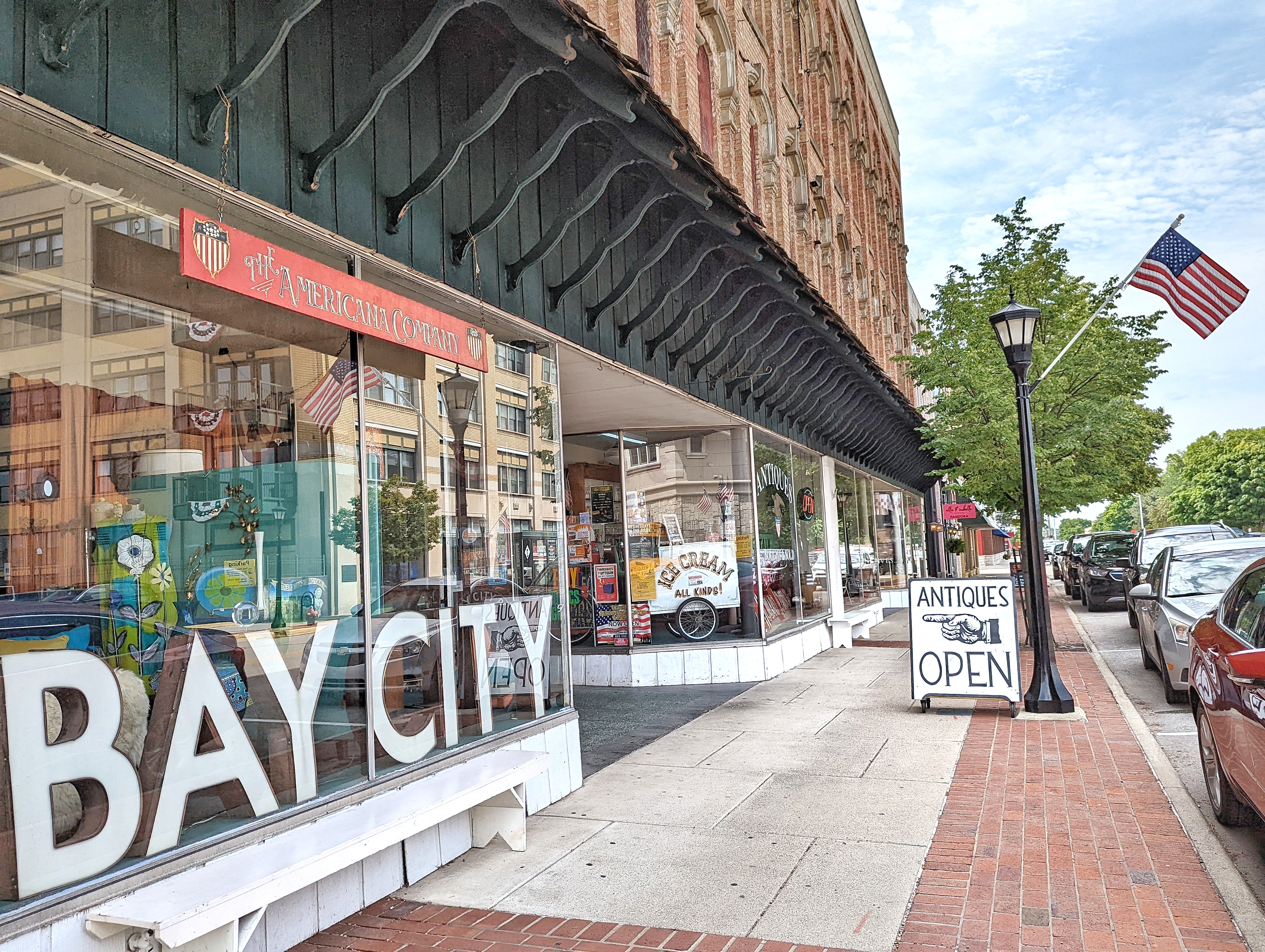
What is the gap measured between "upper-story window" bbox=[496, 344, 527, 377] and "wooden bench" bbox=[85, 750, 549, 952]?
2644 millimetres

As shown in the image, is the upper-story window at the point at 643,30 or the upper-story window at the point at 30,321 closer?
the upper-story window at the point at 30,321

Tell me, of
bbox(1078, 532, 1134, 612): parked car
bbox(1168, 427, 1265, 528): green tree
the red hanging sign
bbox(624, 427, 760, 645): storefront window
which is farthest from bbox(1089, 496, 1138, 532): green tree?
the red hanging sign

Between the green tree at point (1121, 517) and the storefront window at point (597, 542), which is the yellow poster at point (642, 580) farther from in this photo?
the green tree at point (1121, 517)

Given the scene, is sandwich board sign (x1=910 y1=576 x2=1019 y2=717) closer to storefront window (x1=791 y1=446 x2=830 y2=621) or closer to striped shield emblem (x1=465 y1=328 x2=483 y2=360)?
striped shield emblem (x1=465 y1=328 x2=483 y2=360)

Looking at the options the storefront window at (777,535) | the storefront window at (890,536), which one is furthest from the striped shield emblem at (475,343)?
the storefront window at (890,536)

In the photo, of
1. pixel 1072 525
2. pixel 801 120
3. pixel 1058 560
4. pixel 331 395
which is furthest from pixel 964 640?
pixel 1072 525

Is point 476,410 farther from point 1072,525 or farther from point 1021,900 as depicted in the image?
point 1072,525

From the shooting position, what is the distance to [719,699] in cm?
1074

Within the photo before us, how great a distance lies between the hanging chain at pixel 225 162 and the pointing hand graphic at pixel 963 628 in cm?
727

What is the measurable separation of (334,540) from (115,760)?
5.63 ft

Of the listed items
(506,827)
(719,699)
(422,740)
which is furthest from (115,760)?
(719,699)

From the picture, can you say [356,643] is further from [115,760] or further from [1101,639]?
[1101,639]

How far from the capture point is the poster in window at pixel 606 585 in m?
12.2

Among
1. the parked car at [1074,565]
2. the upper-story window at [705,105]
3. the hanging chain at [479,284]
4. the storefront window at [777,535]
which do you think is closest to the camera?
the hanging chain at [479,284]
